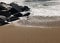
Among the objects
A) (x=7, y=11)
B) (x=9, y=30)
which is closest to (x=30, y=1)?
(x=7, y=11)

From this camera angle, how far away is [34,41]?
1072 mm

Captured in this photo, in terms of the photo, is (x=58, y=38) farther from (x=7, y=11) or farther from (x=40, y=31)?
(x=7, y=11)

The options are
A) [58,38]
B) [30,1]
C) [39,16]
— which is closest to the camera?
[58,38]

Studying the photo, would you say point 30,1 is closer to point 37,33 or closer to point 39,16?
point 39,16

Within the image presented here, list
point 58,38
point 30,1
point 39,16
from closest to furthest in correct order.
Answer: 1. point 58,38
2. point 39,16
3. point 30,1

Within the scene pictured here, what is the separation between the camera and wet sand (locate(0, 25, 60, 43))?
1.06 metres

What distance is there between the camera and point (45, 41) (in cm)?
106

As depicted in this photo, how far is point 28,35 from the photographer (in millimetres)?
1079

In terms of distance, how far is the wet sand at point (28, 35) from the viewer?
1.06 meters

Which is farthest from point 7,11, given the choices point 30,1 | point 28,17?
point 30,1

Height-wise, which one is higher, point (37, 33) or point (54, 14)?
point (54, 14)

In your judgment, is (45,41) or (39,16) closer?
(45,41)

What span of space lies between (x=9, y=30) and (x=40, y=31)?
0.25 meters

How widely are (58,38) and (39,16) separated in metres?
0.26
